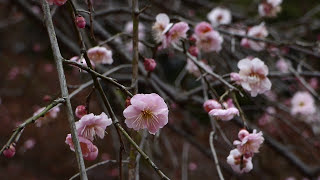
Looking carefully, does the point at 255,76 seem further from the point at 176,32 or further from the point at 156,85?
the point at 156,85

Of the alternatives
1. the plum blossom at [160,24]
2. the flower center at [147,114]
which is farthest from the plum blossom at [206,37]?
the flower center at [147,114]

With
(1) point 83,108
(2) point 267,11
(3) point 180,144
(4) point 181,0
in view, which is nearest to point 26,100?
(3) point 180,144

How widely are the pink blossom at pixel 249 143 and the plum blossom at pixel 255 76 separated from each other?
22 cm

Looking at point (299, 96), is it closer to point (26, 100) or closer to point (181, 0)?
point (181, 0)

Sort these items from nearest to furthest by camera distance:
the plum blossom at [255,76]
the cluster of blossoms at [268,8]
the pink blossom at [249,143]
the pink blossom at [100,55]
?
the pink blossom at [249,143], the plum blossom at [255,76], the pink blossom at [100,55], the cluster of blossoms at [268,8]

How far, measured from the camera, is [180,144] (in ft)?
14.6

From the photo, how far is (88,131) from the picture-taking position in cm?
98

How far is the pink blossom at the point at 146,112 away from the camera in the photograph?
0.91 metres

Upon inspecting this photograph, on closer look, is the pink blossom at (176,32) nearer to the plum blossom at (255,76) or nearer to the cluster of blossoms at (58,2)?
the plum blossom at (255,76)

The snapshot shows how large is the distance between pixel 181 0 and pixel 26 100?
8.83ft

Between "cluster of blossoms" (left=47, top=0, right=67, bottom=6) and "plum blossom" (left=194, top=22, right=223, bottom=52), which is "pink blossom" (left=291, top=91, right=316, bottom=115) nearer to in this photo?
"plum blossom" (left=194, top=22, right=223, bottom=52)

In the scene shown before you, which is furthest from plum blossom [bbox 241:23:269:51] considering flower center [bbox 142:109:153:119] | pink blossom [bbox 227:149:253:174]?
flower center [bbox 142:109:153:119]

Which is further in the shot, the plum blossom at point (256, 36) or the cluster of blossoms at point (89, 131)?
the plum blossom at point (256, 36)

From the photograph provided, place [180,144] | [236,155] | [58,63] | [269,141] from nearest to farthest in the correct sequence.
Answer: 1. [58,63]
2. [236,155]
3. [269,141]
4. [180,144]
